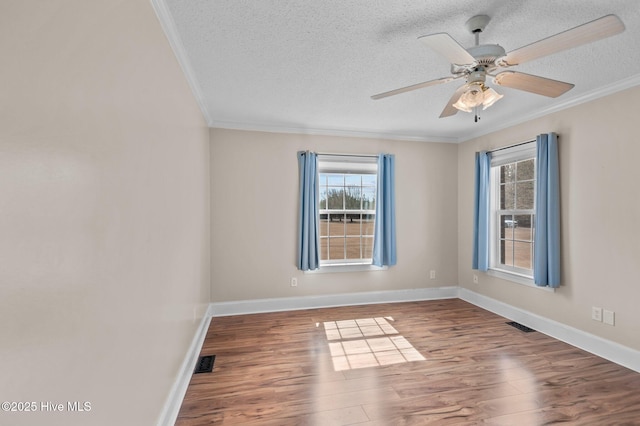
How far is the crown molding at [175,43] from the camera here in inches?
64.3

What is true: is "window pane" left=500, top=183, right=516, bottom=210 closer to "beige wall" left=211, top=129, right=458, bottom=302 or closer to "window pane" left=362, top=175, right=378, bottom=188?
"beige wall" left=211, top=129, right=458, bottom=302

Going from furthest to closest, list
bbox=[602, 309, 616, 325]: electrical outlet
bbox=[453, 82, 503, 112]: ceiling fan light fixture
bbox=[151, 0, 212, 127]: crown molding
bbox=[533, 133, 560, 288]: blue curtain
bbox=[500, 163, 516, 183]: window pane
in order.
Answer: bbox=[500, 163, 516, 183]: window pane, bbox=[533, 133, 560, 288]: blue curtain, bbox=[602, 309, 616, 325]: electrical outlet, bbox=[453, 82, 503, 112]: ceiling fan light fixture, bbox=[151, 0, 212, 127]: crown molding

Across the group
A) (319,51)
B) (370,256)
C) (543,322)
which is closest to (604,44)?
(319,51)

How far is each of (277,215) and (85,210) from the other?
3.13 meters

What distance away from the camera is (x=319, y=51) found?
2119 mm

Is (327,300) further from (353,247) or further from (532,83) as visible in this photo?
(532,83)

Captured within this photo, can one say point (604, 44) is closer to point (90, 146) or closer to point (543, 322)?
point (543, 322)

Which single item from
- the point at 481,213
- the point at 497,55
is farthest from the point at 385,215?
the point at 497,55

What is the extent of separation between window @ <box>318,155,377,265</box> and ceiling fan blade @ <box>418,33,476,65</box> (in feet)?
8.62

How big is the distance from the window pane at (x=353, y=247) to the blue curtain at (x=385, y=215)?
0.28 metres

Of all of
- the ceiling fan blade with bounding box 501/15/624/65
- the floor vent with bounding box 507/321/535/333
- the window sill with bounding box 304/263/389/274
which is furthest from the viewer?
the window sill with bounding box 304/263/389/274

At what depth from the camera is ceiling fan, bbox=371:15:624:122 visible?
1.40m

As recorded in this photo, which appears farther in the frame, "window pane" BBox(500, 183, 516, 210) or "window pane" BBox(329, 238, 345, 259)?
"window pane" BBox(329, 238, 345, 259)

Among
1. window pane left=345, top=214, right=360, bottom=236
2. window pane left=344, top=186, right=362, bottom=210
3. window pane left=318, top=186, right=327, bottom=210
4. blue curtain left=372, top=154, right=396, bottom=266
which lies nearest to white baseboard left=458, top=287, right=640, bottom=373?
blue curtain left=372, top=154, right=396, bottom=266
